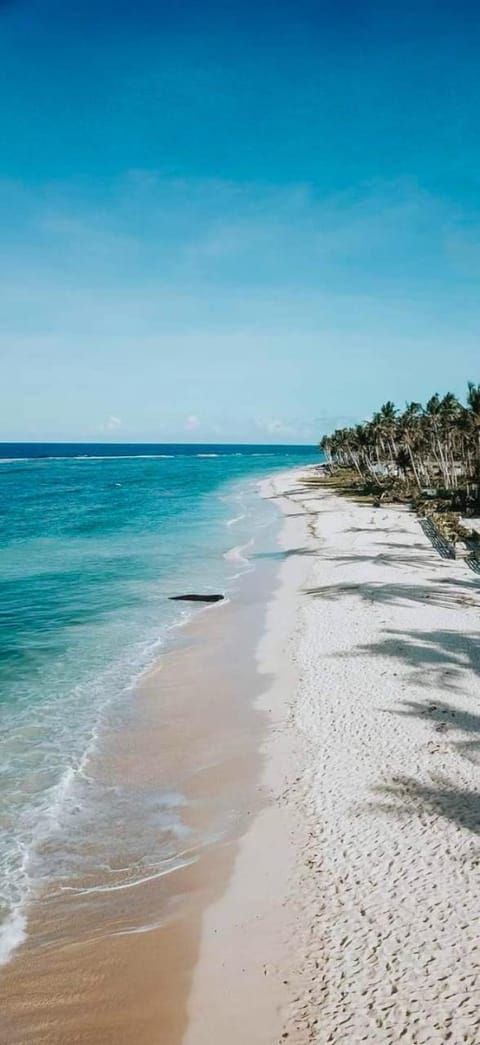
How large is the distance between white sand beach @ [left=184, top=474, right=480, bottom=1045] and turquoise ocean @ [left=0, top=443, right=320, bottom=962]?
247 cm

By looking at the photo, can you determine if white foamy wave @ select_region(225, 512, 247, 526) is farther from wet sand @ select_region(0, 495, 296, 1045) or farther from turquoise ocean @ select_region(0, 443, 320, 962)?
wet sand @ select_region(0, 495, 296, 1045)

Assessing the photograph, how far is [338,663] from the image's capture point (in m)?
20.0

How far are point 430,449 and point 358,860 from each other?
7602 centimetres

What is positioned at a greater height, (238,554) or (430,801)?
(238,554)

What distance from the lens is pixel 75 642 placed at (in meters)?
23.9

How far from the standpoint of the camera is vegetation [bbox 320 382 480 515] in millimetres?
58719

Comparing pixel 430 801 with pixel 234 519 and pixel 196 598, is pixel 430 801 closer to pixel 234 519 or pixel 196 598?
pixel 196 598

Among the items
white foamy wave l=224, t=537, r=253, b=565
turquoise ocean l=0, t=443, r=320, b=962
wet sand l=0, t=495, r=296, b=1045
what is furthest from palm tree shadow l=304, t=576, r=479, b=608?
wet sand l=0, t=495, r=296, b=1045

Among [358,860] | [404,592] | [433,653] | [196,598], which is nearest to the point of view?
[358,860]

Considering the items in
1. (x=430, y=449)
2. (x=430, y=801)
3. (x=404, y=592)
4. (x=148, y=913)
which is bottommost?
(x=148, y=913)

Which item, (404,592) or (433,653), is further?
(404,592)

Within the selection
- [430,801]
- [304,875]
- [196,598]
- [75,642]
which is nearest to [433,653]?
[430,801]

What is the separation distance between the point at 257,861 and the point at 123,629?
1534 cm

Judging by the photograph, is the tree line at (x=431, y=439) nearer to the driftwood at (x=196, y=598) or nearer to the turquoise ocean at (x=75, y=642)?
the turquoise ocean at (x=75, y=642)
